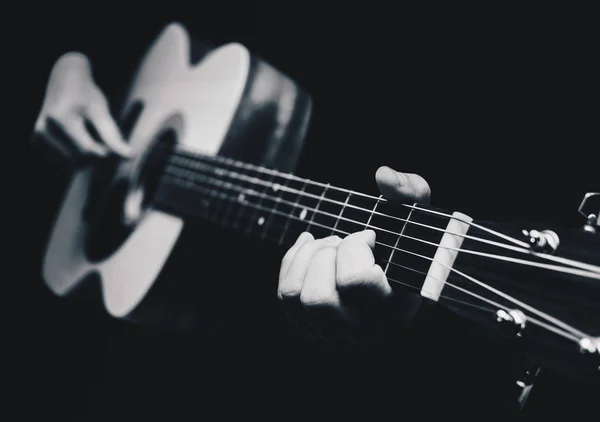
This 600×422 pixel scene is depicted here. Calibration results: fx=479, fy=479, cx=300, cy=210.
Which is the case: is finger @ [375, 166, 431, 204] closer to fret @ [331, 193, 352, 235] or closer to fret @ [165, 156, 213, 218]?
fret @ [331, 193, 352, 235]

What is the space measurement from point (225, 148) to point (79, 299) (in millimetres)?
536

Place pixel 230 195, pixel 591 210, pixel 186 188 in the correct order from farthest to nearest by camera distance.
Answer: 1. pixel 186 188
2. pixel 230 195
3. pixel 591 210

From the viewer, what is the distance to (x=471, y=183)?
A: 2.53ft

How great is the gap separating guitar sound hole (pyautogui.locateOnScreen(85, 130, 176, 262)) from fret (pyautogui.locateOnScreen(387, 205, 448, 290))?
0.65 m

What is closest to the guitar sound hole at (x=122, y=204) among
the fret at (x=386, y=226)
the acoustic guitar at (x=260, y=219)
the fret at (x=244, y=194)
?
the acoustic guitar at (x=260, y=219)

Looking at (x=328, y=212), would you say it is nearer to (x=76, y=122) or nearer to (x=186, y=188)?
(x=186, y=188)

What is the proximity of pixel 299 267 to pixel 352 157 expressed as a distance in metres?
0.44

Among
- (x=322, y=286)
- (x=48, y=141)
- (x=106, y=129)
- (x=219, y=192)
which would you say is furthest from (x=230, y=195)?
(x=48, y=141)

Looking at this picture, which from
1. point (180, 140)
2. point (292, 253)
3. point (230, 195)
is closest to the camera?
point (292, 253)

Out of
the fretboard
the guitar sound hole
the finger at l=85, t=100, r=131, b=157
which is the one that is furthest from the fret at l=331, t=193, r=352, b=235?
the finger at l=85, t=100, r=131, b=157

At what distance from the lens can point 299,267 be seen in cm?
57

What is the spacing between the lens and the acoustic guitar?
0.40m

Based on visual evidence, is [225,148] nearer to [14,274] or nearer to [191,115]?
[191,115]

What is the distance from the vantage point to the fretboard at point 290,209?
20.1 inches
